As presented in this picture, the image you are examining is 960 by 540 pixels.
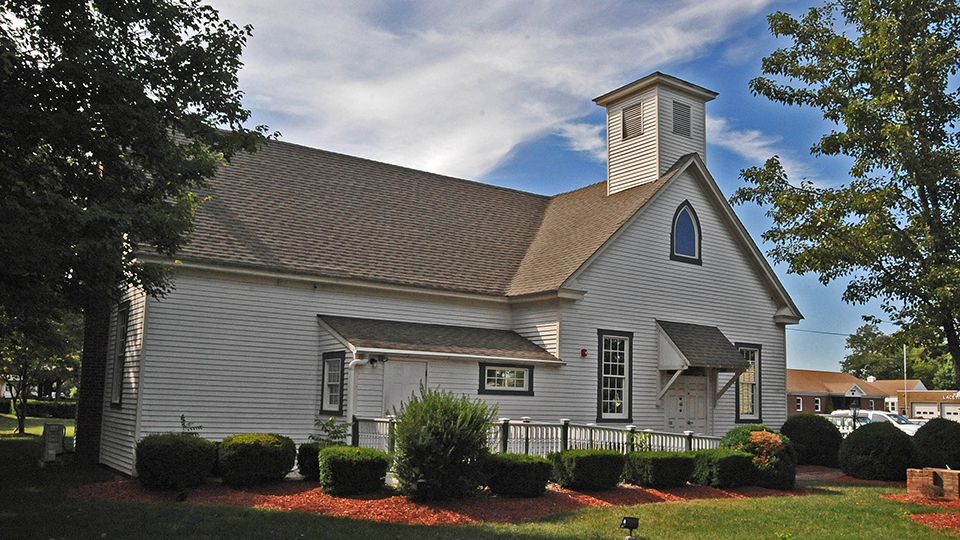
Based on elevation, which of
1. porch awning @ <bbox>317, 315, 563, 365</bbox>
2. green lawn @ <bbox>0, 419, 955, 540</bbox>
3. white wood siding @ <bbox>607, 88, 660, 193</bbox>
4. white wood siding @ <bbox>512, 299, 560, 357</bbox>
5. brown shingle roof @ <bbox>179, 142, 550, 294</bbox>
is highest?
white wood siding @ <bbox>607, 88, 660, 193</bbox>

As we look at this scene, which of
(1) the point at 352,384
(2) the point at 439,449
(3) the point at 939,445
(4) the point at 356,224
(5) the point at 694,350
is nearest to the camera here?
Result: (2) the point at 439,449

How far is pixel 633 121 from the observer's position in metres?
25.8

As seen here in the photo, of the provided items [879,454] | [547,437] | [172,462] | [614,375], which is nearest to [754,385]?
[614,375]

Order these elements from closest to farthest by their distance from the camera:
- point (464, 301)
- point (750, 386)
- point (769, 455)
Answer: point (769, 455) < point (464, 301) < point (750, 386)

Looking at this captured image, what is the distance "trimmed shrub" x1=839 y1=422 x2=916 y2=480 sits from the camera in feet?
62.4

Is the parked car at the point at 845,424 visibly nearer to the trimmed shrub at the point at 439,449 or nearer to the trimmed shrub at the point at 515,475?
the trimmed shrub at the point at 515,475

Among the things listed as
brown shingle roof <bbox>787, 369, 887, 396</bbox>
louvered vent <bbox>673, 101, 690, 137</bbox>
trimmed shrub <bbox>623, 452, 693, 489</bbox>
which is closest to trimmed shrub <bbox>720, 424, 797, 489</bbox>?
trimmed shrub <bbox>623, 452, 693, 489</bbox>

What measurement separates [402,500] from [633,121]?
16259mm

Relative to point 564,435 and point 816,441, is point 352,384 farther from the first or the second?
point 816,441

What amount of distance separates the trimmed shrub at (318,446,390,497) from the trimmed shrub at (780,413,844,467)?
14.2m

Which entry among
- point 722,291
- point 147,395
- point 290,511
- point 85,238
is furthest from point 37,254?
point 722,291

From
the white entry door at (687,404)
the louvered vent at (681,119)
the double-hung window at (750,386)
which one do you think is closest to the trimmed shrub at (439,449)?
the white entry door at (687,404)

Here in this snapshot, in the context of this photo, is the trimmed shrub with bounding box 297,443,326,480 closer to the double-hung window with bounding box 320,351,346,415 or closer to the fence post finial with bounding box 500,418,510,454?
the double-hung window with bounding box 320,351,346,415

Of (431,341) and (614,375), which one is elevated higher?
(431,341)
